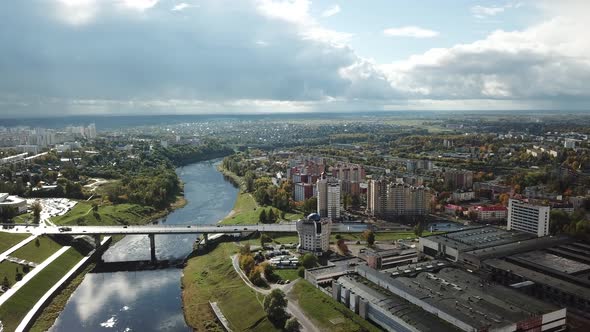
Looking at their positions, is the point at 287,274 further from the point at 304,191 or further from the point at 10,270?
the point at 304,191

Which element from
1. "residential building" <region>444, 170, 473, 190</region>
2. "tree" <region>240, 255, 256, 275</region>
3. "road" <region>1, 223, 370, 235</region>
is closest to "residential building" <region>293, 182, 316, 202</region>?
"road" <region>1, 223, 370, 235</region>

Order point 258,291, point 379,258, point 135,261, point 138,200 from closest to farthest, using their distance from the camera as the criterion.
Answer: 1. point 258,291
2. point 379,258
3. point 135,261
4. point 138,200

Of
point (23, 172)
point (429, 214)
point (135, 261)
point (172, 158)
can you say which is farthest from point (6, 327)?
point (172, 158)

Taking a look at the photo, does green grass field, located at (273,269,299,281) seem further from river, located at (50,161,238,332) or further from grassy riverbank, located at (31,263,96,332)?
grassy riverbank, located at (31,263,96,332)

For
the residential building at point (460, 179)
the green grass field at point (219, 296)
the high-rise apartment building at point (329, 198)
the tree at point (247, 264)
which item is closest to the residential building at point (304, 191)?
the high-rise apartment building at point (329, 198)

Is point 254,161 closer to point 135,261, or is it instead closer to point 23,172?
point 23,172

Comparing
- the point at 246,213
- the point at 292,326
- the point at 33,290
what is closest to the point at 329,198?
the point at 246,213

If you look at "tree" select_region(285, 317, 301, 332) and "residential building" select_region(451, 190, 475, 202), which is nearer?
"tree" select_region(285, 317, 301, 332)
